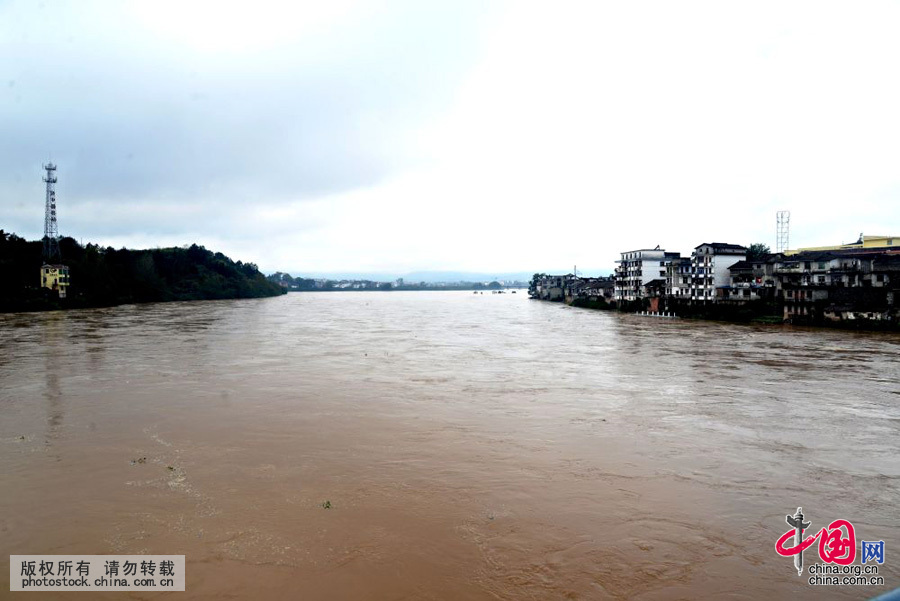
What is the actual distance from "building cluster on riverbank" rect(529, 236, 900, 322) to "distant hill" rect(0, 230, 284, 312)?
65.4 meters

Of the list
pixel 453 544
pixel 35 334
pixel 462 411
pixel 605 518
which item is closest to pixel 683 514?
pixel 605 518

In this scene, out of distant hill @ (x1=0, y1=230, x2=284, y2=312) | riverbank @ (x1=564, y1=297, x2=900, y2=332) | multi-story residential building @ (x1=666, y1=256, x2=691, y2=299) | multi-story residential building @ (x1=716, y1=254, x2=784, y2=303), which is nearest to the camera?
riverbank @ (x1=564, y1=297, x2=900, y2=332)

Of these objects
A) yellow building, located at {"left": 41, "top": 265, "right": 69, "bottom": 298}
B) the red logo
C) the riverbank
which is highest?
yellow building, located at {"left": 41, "top": 265, "right": 69, "bottom": 298}

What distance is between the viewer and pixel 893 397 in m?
14.5

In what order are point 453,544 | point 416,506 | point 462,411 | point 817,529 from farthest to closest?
1. point 462,411
2. point 416,506
3. point 817,529
4. point 453,544

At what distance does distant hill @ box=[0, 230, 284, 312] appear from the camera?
54759 millimetres

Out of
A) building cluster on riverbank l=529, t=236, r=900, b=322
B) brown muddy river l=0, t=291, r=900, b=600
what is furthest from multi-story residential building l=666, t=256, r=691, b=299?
brown muddy river l=0, t=291, r=900, b=600

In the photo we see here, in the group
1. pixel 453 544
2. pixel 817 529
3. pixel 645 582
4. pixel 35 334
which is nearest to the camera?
pixel 645 582

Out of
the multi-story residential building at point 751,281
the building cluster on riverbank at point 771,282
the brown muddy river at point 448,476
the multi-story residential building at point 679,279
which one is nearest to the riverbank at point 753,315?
the building cluster on riverbank at point 771,282

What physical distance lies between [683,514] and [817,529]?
1684 millimetres

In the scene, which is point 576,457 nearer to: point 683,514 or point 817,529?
point 683,514

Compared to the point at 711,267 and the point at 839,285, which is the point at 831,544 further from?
the point at 711,267

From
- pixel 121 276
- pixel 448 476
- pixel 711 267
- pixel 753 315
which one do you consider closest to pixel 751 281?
pixel 711 267

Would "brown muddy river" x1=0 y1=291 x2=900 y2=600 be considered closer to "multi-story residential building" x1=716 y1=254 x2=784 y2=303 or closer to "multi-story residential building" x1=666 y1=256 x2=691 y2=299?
"multi-story residential building" x1=716 y1=254 x2=784 y2=303
